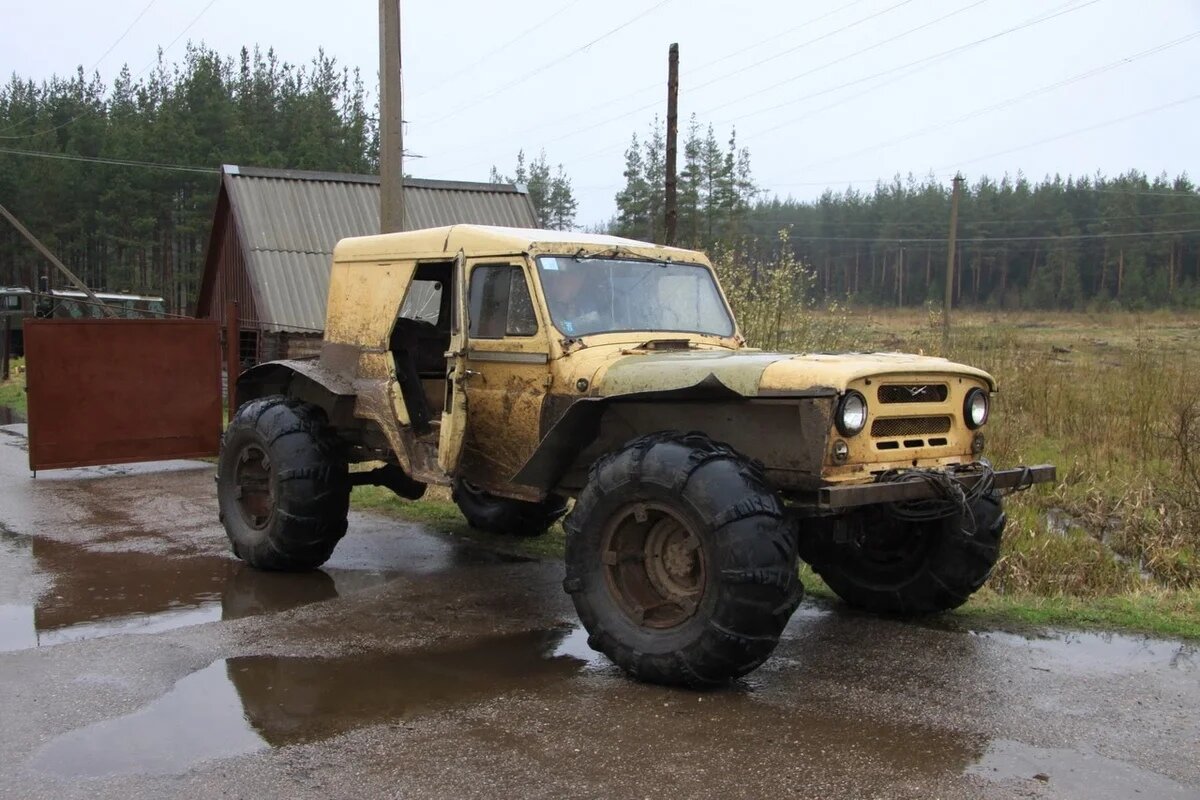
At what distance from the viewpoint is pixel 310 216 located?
21.9 meters

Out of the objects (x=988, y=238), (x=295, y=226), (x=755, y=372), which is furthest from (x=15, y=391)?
(x=988, y=238)

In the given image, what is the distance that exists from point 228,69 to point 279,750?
63.1 meters

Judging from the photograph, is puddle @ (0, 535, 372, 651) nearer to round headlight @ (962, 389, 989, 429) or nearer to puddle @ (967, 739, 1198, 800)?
round headlight @ (962, 389, 989, 429)

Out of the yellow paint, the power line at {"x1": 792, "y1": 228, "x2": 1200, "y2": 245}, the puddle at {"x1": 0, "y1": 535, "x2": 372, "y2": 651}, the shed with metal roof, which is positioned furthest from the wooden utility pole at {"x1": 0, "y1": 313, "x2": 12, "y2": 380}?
the power line at {"x1": 792, "y1": 228, "x2": 1200, "y2": 245}

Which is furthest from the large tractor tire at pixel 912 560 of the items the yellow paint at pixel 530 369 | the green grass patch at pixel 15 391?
the green grass patch at pixel 15 391

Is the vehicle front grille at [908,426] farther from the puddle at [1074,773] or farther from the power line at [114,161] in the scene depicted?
the power line at [114,161]

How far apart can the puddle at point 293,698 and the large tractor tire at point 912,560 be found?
1.71 m

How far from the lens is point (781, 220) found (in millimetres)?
90562

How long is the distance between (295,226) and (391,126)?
31.4 ft

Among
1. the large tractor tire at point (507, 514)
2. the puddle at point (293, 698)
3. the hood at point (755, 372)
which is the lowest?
the puddle at point (293, 698)

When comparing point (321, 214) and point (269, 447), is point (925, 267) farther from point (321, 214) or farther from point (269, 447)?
point (269, 447)

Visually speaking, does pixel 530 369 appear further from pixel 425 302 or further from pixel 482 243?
pixel 425 302

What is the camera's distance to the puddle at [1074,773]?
4.09m

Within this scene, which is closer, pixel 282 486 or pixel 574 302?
pixel 574 302
